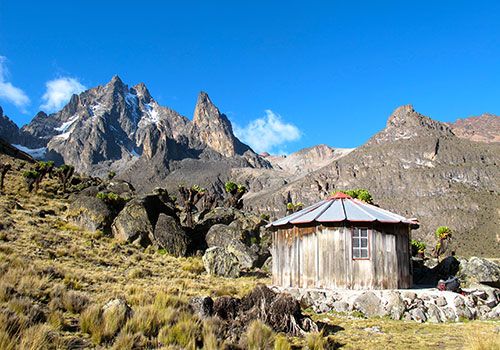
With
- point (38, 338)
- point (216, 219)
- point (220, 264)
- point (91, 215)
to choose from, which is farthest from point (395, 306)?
point (91, 215)

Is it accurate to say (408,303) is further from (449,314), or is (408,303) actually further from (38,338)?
(38,338)

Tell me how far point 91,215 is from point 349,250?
20.5m

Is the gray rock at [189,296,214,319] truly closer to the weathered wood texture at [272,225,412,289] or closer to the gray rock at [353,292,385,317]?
the gray rock at [353,292,385,317]

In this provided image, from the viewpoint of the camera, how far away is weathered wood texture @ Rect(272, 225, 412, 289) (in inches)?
662

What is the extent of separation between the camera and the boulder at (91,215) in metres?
29.8

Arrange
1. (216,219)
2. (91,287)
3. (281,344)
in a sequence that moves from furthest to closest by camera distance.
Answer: (216,219) → (91,287) → (281,344)

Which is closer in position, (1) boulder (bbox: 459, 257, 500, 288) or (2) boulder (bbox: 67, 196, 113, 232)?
(1) boulder (bbox: 459, 257, 500, 288)

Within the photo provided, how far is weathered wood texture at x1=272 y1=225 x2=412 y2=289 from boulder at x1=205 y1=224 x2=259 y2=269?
9624 mm

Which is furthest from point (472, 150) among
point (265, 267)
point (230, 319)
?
point (230, 319)

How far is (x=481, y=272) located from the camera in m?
19.8

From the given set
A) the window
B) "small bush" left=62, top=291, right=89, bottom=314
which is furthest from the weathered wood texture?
"small bush" left=62, top=291, right=89, bottom=314

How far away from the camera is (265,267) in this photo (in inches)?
1083

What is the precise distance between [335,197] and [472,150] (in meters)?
199

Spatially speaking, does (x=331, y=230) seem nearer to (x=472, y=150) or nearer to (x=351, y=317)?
(x=351, y=317)
